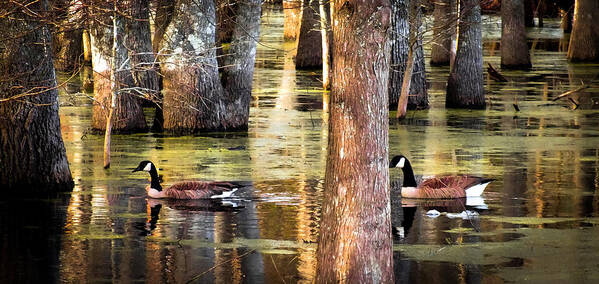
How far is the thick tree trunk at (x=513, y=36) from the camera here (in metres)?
37.2

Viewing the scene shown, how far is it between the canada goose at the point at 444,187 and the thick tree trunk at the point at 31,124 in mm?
4584

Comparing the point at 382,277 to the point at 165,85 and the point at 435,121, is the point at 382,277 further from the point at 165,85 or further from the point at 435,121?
the point at 435,121

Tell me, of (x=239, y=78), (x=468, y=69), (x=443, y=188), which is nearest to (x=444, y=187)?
(x=443, y=188)

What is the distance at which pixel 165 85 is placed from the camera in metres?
21.5

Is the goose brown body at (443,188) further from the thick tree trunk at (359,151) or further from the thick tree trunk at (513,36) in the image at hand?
the thick tree trunk at (513,36)

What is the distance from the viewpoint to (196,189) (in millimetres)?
14797

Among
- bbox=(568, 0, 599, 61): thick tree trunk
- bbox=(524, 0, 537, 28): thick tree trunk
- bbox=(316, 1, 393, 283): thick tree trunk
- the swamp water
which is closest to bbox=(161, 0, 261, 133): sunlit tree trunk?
the swamp water

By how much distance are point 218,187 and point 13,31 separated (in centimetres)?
325

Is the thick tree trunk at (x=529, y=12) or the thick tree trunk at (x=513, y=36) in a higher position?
the thick tree trunk at (x=529, y=12)

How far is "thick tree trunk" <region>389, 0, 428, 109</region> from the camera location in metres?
24.5

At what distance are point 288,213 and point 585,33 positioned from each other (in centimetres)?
3100

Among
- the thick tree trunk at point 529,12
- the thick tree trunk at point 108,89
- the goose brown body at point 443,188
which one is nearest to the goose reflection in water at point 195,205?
the goose brown body at point 443,188

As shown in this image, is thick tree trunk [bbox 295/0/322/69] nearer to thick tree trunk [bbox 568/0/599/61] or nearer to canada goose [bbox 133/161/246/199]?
thick tree trunk [bbox 568/0/599/61]

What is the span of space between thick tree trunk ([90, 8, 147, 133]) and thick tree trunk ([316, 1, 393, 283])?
402 inches
